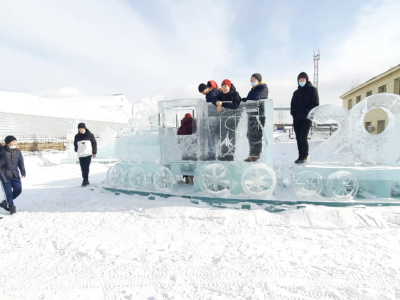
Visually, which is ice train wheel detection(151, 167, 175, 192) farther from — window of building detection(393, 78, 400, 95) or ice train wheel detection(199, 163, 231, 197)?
window of building detection(393, 78, 400, 95)

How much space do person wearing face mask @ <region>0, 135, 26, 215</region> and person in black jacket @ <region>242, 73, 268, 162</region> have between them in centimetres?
464

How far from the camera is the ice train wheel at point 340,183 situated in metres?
4.02

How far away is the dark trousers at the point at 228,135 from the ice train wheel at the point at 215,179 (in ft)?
1.08

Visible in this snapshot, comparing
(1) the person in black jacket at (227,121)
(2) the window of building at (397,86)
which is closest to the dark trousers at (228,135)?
(1) the person in black jacket at (227,121)

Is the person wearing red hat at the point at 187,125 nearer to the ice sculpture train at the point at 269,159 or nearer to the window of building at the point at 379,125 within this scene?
the ice sculpture train at the point at 269,159

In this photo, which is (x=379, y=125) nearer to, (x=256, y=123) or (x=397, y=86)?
(x=397, y=86)

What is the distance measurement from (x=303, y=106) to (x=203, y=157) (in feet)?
7.71

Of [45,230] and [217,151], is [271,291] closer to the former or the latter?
[217,151]

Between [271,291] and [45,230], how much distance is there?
344 cm

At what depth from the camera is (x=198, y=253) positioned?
270cm

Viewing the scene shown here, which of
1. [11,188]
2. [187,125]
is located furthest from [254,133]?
[11,188]

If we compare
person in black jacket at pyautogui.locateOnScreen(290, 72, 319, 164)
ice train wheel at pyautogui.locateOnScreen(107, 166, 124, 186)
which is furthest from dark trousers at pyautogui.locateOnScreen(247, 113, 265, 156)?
ice train wheel at pyautogui.locateOnScreen(107, 166, 124, 186)

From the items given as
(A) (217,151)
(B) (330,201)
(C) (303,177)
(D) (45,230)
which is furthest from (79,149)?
(B) (330,201)

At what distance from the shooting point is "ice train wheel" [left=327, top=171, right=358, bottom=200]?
4020 mm
